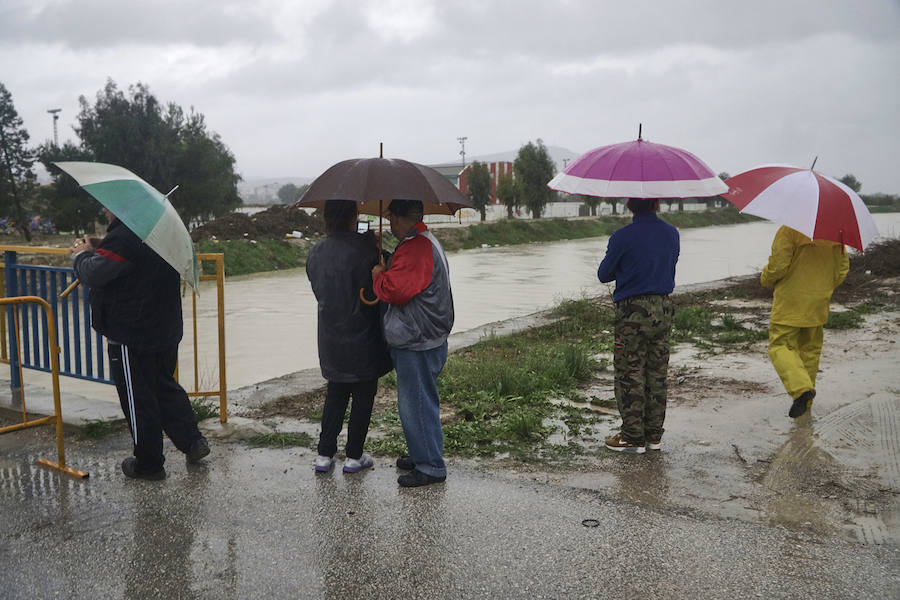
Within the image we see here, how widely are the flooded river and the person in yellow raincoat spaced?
5561 mm

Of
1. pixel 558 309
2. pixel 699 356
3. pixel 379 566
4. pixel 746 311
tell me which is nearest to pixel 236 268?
pixel 558 309

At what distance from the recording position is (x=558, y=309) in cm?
1174

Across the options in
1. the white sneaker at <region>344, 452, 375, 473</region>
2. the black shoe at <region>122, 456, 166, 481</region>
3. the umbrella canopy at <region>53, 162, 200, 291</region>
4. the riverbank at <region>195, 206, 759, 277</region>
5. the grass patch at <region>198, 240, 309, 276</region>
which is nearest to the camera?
the umbrella canopy at <region>53, 162, 200, 291</region>

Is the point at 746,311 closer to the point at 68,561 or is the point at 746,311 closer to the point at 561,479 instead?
the point at 561,479

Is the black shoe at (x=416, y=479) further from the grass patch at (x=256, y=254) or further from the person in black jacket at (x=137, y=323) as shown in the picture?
the grass patch at (x=256, y=254)

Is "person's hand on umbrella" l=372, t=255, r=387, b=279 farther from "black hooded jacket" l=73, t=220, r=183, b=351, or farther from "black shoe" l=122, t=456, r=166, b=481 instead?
"black shoe" l=122, t=456, r=166, b=481

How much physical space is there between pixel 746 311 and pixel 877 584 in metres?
8.93

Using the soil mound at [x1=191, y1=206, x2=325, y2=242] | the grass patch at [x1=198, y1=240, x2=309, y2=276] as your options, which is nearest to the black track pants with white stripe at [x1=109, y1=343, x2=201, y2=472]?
the grass patch at [x1=198, y1=240, x2=309, y2=276]

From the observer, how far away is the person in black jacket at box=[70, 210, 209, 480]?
423 cm

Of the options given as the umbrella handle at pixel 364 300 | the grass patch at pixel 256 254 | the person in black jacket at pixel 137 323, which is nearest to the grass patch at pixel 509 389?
the umbrella handle at pixel 364 300

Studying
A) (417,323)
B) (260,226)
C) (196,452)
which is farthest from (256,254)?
(417,323)

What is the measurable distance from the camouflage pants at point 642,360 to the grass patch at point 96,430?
3424 millimetres

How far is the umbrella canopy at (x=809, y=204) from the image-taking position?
191 inches

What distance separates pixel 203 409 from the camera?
18.9 feet
